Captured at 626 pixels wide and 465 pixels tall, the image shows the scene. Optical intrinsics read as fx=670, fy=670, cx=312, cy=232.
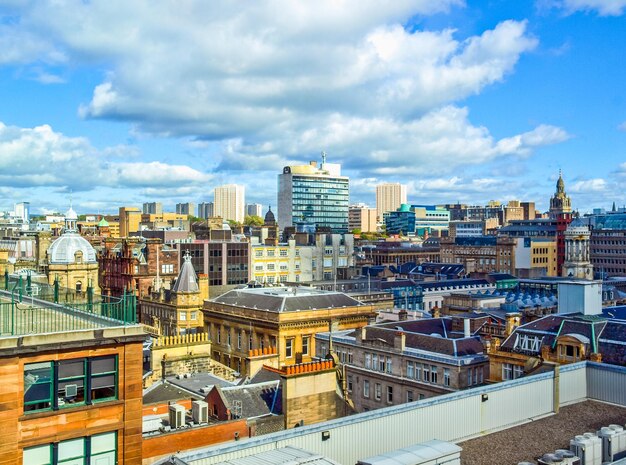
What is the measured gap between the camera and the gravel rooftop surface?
2838cm

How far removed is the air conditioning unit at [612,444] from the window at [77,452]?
19514 mm

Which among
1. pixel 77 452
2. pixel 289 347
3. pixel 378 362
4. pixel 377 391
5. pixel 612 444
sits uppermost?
pixel 77 452

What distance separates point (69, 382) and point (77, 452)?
2188 millimetres

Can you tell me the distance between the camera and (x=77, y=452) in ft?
68.1

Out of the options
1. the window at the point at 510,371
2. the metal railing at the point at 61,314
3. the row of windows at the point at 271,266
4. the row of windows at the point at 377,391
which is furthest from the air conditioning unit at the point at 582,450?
the row of windows at the point at 271,266

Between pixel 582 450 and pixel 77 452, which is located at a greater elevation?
pixel 77 452

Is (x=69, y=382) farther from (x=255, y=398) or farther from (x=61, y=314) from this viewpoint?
(x=255, y=398)

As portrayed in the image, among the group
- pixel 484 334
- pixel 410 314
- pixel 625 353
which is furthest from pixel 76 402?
pixel 410 314

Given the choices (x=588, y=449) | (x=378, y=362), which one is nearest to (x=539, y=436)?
(x=588, y=449)

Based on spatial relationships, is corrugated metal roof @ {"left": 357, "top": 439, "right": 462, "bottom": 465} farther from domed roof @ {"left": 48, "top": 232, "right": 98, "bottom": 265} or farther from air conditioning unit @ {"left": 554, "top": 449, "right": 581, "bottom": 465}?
domed roof @ {"left": 48, "top": 232, "right": 98, "bottom": 265}

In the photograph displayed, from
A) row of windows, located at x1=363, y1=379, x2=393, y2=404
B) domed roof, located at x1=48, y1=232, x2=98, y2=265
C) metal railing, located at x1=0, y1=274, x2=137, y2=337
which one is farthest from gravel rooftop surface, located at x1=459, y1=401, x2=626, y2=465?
domed roof, located at x1=48, y1=232, x2=98, y2=265

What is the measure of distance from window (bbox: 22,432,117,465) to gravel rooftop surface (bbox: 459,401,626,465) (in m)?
14.1

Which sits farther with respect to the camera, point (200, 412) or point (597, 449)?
point (200, 412)

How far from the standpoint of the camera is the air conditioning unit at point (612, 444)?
27562 millimetres
